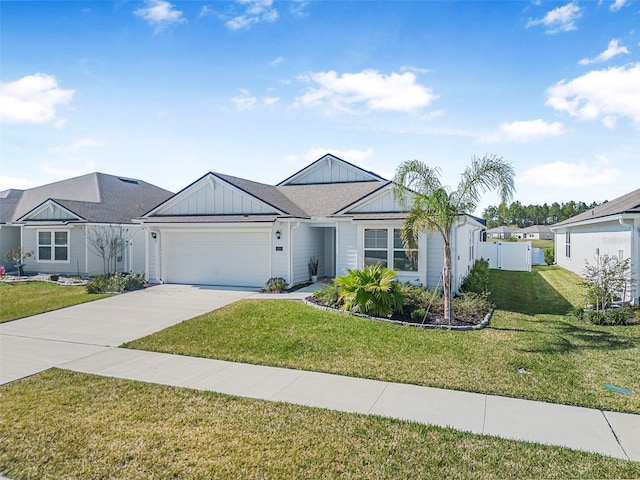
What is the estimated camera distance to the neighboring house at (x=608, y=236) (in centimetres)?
1180

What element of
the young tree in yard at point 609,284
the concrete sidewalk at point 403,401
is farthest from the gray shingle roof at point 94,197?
the young tree in yard at point 609,284

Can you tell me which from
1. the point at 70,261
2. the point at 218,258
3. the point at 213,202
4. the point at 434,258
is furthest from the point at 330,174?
the point at 70,261

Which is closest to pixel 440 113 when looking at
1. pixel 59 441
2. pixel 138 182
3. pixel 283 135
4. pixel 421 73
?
pixel 421 73

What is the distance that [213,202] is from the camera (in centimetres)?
1730

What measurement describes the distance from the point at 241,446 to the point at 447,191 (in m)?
8.23

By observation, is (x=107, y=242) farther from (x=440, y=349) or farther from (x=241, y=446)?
(x=241, y=446)

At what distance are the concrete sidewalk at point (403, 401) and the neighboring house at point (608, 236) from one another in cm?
861

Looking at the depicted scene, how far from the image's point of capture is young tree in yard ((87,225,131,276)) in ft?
65.1

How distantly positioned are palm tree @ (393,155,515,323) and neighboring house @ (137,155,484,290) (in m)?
2.92

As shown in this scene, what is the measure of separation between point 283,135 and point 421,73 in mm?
6685

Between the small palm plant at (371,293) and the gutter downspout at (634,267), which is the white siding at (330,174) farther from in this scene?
the gutter downspout at (634,267)

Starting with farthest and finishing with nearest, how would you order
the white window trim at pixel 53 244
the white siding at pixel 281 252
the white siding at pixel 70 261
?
the white window trim at pixel 53 244, the white siding at pixel 70 261, the white siding at pixel 281 252

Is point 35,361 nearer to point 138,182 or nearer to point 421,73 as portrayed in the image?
point 421,73

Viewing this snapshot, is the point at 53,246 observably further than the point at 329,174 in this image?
No
